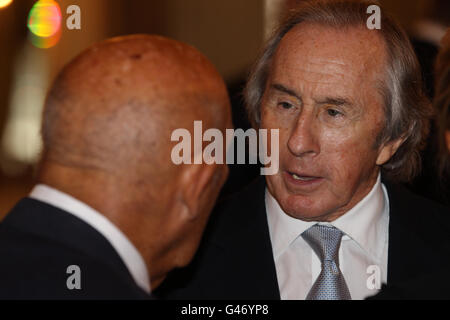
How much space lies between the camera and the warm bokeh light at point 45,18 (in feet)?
23.5

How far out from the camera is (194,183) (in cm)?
159

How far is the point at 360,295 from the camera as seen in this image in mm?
2266

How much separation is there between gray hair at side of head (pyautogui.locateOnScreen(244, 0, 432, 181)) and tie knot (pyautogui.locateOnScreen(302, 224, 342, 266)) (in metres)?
0.39

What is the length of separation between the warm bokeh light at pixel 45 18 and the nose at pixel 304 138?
5.19 metres

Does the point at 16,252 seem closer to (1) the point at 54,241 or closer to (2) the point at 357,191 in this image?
(1) the point at 54,241

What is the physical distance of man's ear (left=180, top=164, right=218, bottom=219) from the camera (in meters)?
1.57

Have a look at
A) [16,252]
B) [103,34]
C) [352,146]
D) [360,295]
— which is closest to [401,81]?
[352,146]

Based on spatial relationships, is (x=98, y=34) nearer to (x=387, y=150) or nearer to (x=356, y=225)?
(x=387, y=150)

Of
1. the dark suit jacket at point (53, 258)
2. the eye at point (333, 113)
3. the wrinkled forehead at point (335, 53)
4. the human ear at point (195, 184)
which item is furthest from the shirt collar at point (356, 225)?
the dark suit jacket at point (53, 258)

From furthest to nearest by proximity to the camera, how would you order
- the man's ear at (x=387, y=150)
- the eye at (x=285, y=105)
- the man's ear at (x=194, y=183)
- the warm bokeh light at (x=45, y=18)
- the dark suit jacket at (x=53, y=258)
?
the warm bokeh light at (x=45, y=18) → the man's ear at (x=387, y=150) → the eye at (x=285, y=105) → the man's ear at (x=194, y=183) → the dark suit jacket at (x=53, y=258)

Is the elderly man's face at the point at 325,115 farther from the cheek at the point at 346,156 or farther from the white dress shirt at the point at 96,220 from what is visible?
the white dress shirt at the point at 96,220

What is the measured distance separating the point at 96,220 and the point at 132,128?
216 mm

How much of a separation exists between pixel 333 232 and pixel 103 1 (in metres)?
5.78

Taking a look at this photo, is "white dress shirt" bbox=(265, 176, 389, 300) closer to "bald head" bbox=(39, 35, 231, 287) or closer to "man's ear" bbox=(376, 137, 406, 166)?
"man's ear" bbox=(376, 137, 406, 166)
